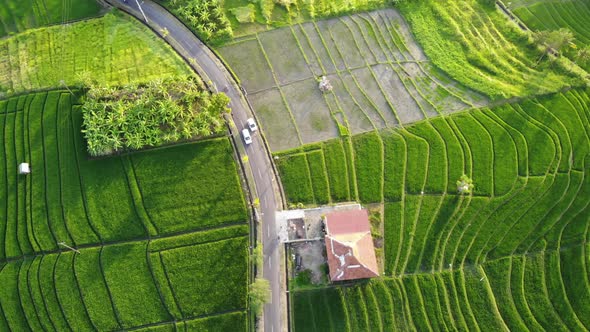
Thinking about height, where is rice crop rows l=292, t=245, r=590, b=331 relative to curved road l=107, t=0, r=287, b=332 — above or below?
below

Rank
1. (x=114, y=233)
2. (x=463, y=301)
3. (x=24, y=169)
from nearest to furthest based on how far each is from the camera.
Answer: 1. (x=463, y=301)
2. (x=114, y=233)
3. (x=24, y=169)

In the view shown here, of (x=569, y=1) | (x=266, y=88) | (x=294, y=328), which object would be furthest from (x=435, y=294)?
(x=569, y=1)

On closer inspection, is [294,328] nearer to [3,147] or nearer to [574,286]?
[574,286]

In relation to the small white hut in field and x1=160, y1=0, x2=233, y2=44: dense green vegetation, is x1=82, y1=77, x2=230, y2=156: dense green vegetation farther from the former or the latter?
x1=160, y1=0, x2=233, y2=44: dense green vegetation

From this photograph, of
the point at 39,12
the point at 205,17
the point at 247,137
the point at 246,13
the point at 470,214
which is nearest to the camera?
the point at 470,214

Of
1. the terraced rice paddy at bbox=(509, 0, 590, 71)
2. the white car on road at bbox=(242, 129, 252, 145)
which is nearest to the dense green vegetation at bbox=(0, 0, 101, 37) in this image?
the white car on road at bbox=(242, 129, 252, 145)

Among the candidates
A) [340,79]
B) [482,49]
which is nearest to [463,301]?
[340,79]

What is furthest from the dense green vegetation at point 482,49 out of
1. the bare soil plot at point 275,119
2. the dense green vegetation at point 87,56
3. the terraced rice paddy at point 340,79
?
the dense green vegetation at point 87,56

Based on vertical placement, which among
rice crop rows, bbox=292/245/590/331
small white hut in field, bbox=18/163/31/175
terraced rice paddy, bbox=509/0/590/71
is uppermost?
terraced rice paddy, bbox=509/0/590/71

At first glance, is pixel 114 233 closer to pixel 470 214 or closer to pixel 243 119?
pixel 243 119
